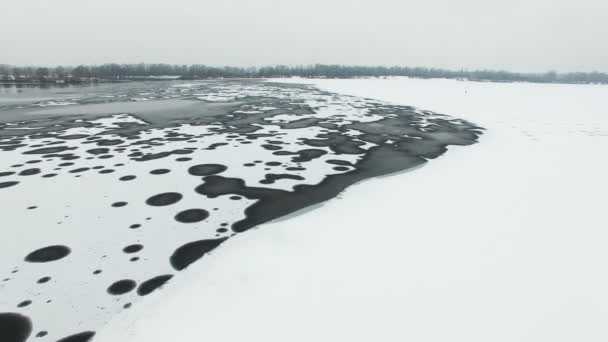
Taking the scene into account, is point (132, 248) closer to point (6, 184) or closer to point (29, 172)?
point (6, 184)

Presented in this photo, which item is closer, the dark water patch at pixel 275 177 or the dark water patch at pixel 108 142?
the dark water patch at pixel 275 177

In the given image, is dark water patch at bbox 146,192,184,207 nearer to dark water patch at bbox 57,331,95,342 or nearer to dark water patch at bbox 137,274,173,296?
dark water patch at bbox 137,274,173,296

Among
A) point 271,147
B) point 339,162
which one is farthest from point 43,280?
point 271,147

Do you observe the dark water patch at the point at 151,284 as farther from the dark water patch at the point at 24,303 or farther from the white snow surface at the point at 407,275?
the dark water patch at the point at 24,303

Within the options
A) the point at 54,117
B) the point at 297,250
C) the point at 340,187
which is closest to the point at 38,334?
the point at 297,250

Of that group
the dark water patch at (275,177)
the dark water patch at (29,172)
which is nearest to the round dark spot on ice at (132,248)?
the dark water patch at (275,177)
